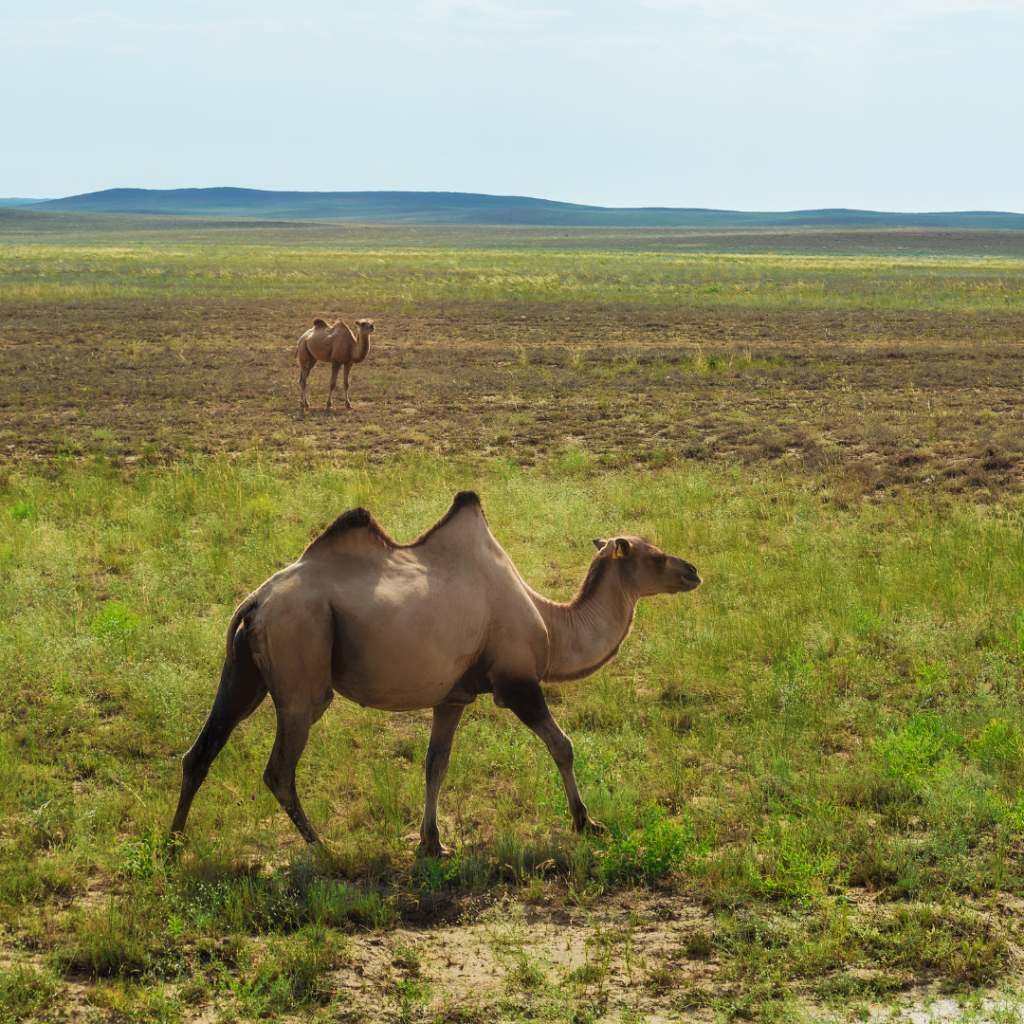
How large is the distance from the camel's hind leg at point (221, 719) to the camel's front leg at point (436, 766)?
3.30 feet

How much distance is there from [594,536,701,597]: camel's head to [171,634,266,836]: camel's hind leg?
2139mm

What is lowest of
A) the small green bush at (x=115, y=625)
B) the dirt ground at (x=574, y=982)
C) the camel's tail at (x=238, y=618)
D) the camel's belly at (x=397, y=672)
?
the dirt ground at (x=574, y=982)

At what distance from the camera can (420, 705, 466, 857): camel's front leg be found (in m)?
5.09

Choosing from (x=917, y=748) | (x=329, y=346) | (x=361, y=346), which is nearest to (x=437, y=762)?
(x=917, y=748)

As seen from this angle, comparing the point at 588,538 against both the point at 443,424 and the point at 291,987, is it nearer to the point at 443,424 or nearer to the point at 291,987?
the point at 291,987

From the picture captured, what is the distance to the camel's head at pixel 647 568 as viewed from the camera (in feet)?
19.2

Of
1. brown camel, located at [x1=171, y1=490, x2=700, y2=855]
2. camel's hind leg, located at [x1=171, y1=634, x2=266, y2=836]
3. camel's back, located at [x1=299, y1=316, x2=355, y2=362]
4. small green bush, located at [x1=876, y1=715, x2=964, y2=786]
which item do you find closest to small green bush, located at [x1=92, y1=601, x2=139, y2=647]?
brown camel, located at [x1=171, y1=490, x2=700, y2=855]

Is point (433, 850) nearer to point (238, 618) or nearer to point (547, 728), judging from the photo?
point (547, 728)

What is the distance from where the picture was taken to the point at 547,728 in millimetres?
5164

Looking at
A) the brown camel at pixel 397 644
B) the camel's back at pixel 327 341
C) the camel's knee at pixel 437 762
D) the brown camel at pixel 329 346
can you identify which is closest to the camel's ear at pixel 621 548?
the brown camel at pixel 397 644

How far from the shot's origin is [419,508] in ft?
35.6

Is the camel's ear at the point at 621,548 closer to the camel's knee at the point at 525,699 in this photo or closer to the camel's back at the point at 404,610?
the camel's back at the point at 404,610

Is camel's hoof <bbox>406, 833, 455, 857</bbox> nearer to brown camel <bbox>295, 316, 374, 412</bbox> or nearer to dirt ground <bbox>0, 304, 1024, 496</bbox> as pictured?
dirt ground <bbox>0, 304, 1024, 496</bbox>

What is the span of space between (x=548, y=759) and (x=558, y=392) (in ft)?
50.4
